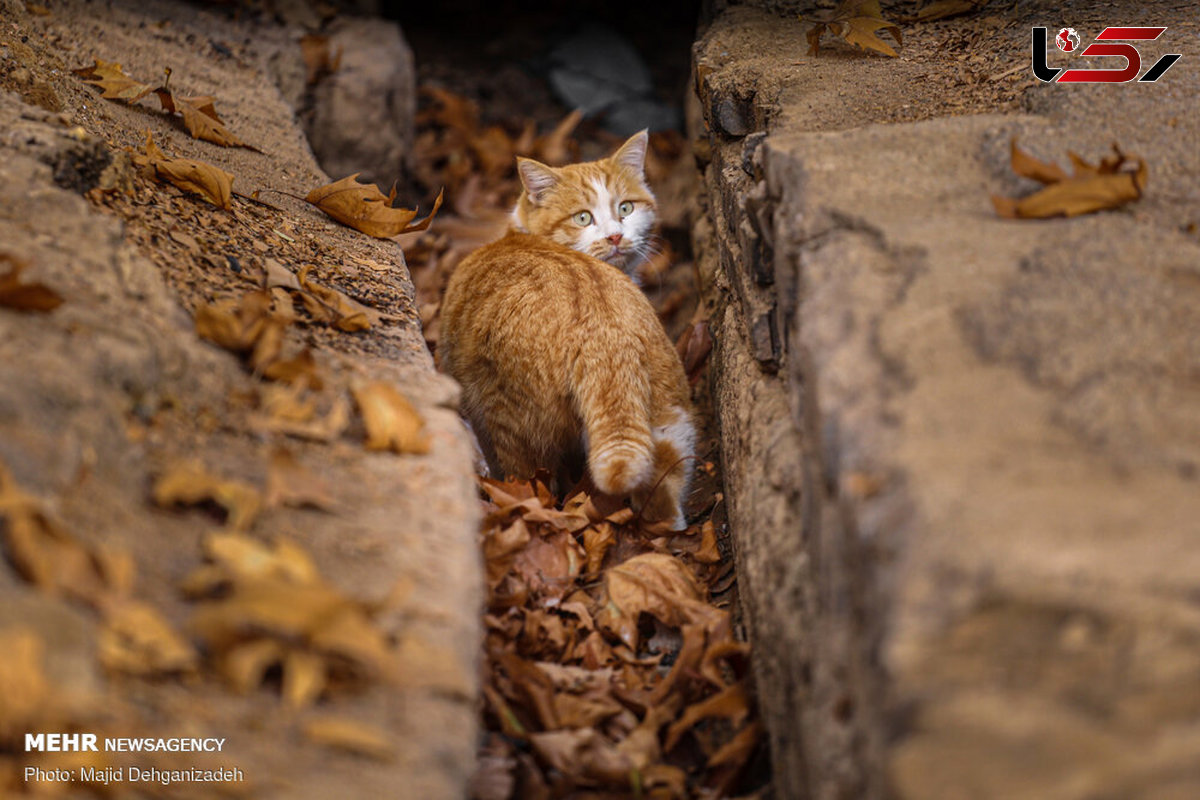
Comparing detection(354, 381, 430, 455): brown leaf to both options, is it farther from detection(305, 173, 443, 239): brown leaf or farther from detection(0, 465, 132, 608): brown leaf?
detection(305, 173, 443, 239): brown leaf

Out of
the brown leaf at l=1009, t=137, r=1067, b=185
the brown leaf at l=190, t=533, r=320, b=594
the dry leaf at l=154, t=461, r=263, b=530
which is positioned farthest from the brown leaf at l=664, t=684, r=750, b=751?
the brown leaf at l=1009, t=137, r=1067, b=185

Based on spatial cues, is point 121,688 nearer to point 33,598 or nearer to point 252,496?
point 33,598

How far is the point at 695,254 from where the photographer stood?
4.53 meters

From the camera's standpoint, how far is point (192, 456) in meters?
1.82

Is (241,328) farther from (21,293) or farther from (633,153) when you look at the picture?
(633,153)

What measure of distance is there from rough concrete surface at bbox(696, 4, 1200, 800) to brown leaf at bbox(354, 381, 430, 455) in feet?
2.73

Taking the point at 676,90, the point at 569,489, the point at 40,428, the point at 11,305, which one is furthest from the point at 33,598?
the point at 676,90

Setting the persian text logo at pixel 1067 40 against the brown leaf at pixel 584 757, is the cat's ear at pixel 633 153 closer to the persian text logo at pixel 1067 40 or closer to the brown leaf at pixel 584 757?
the persian text logo at pixel 1067 40

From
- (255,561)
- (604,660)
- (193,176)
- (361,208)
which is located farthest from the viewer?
(361,208)

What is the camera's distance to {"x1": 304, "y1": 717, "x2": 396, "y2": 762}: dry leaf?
57.5 inches

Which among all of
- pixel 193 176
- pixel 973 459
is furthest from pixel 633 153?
pixel 973 459

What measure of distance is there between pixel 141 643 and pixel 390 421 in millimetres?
715

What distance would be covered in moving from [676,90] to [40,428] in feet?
20.1

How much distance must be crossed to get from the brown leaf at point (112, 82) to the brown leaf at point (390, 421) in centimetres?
202
